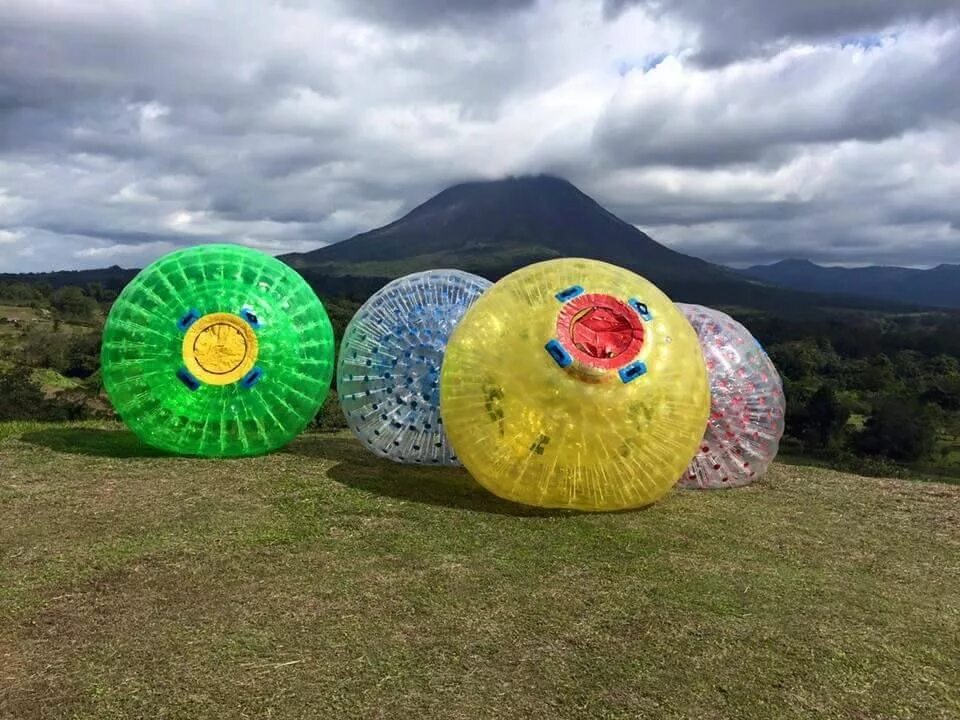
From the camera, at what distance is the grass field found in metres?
4.76

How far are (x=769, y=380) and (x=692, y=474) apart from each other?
5.08ft

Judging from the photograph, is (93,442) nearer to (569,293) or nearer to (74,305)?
(569,293)

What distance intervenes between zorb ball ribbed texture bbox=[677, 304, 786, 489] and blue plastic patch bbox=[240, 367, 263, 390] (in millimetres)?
5438

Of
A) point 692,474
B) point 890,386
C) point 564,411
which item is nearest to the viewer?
point 564,411

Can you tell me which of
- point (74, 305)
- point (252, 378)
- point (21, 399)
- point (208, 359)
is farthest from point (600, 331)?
point (74, 305)

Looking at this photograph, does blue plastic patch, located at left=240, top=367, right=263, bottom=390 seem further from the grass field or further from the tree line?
the tree line

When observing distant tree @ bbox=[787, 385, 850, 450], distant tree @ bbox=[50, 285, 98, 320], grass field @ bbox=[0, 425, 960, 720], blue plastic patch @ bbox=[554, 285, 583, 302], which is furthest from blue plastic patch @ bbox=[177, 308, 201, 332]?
distant tree @ bbox=[50, 285, 98, 320]

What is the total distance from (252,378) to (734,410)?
19.5 feet

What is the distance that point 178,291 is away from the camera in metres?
10.0

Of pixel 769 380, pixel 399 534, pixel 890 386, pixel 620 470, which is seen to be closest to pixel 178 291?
pixel 399 534

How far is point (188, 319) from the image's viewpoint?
989 cm

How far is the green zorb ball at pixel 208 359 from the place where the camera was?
32.2ft

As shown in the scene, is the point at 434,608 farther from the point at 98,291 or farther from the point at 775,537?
the point at 98,291

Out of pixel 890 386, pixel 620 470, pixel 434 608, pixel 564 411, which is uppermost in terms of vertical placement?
pixel 564 411
